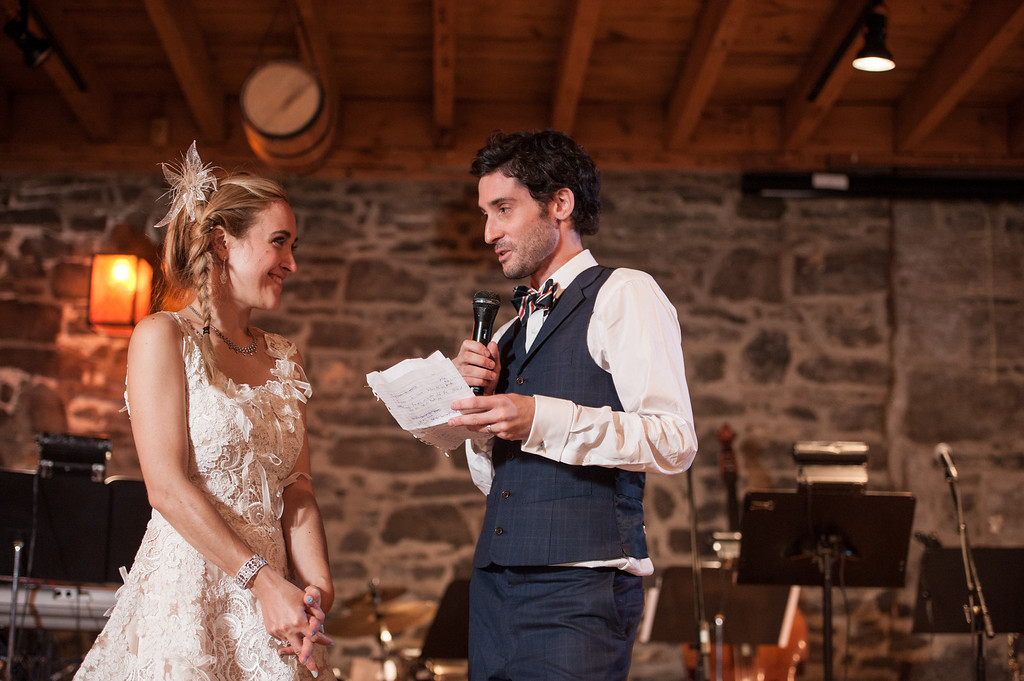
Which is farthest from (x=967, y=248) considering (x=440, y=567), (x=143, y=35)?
(x=143, y=35)

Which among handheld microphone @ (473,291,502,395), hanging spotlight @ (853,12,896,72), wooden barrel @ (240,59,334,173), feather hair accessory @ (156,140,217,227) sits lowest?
handheld microphone @ (473,291,502,395)

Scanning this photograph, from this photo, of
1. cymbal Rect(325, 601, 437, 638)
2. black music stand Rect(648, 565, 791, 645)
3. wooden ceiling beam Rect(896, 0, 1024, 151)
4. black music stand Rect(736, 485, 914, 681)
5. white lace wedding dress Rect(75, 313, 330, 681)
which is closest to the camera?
white lace wedding dress Rect(75, 313, 330, 681)

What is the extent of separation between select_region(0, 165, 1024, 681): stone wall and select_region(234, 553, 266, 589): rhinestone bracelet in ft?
10.3

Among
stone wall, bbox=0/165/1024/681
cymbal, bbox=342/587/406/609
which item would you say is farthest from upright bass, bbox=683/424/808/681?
cymbal, bbox=342/587/406/609

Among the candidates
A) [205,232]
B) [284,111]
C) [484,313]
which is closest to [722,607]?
[484,313]

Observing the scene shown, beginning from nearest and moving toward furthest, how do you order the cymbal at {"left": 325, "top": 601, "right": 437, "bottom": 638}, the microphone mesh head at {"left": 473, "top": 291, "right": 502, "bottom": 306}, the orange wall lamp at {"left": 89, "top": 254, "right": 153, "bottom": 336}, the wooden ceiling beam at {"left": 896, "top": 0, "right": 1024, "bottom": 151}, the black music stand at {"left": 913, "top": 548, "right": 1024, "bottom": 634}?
the microphone mesh head at {"left": 473, "top": 291, "right": 502, "bottom": 306} → the black music stand at {"left": 913, "top": 548, "right": 1024, "bottom": 634} → the cymbal at {"left": 325, "top": 601, "right": 437, "bottom": 638} → the wooden ceiling beam at {"left": 896, "top": 0, "right": 1024, "bottom": 151} → the orange wall lamp at {"left": 89, "top": 254, "right": 153, "bottom": 336}

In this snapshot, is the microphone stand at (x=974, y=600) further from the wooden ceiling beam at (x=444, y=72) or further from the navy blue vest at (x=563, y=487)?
the wooden ceiling beam at (x=444, y=72)

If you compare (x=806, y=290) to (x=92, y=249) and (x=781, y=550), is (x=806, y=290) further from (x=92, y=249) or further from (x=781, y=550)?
(x=92, y=249)

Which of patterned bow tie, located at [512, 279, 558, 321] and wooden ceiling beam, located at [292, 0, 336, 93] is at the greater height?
wooden ceiling beam, located at [292, 0, 336, 93]

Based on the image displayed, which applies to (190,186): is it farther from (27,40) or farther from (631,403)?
(27,40)

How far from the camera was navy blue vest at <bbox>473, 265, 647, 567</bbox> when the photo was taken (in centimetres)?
188

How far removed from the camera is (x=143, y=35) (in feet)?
15.4

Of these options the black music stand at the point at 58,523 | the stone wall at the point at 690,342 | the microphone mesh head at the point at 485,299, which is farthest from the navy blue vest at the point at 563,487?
the stone wall at the point at 690,342

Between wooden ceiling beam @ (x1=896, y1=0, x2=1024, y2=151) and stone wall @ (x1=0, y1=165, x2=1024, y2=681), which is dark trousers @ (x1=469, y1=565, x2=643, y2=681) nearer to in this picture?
stone wall @ (x1=0, y1=165, x2=1024, y2=681)
